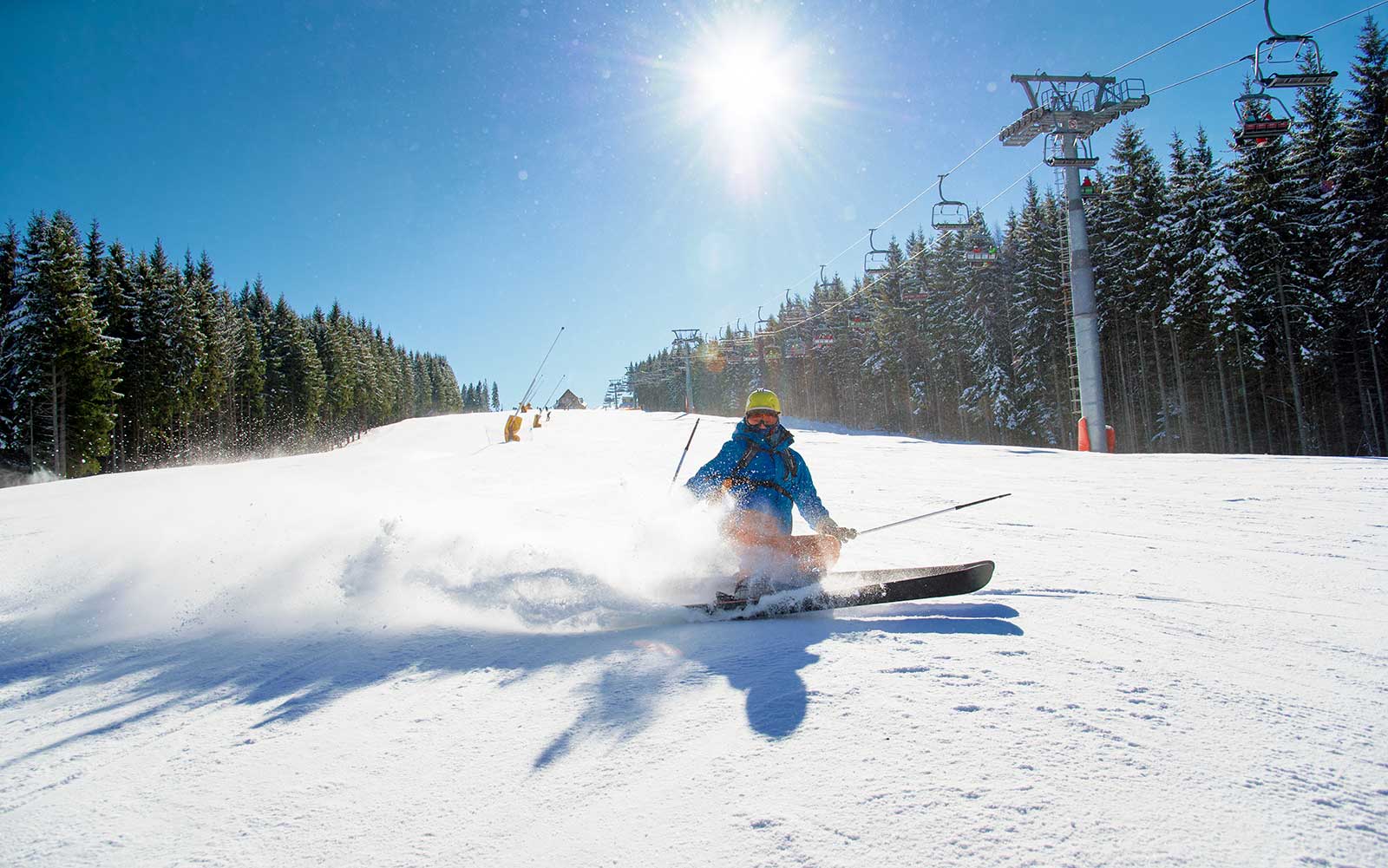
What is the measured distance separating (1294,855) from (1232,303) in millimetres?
33787

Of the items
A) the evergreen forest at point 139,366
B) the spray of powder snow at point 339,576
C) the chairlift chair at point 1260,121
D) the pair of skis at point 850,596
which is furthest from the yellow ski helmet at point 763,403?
the evergreen forest at point 139,366

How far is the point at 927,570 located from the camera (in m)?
5.03

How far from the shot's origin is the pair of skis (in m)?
4.68

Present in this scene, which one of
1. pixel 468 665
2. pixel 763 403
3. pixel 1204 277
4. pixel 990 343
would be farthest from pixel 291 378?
pixel 1204 277

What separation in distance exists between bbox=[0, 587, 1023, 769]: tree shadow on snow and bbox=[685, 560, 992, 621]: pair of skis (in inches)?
4.4

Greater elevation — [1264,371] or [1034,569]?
[1264,371]

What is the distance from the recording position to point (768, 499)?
5398mm

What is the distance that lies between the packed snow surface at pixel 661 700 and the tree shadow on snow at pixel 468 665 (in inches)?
1.0

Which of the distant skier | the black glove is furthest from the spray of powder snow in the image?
the black glove

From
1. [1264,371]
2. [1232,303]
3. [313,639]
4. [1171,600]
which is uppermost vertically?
[1232,303]

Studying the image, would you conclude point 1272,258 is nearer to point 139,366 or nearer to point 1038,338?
point 1038,338

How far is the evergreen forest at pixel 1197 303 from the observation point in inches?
959

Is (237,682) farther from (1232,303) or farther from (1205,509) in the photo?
(1232,303)

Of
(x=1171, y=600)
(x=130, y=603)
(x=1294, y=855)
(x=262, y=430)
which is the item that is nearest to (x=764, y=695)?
(x=1294, y=855)
